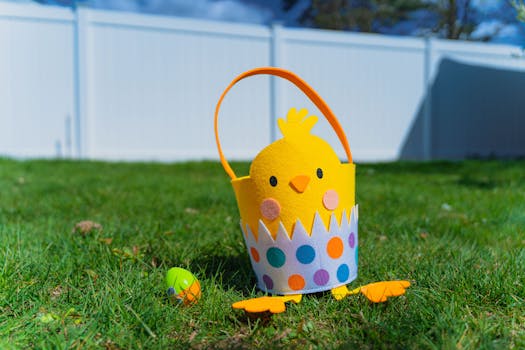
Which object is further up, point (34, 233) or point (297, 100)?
point (297, 100)

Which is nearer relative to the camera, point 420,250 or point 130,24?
point 420,250

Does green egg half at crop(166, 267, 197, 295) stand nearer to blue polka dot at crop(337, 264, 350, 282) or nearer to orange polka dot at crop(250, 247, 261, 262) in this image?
orange polka dot at crop(250, 247, 261, 262)

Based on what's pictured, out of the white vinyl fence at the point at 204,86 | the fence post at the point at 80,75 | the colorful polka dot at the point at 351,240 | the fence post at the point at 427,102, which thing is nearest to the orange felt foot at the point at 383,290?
the colorful polka dot at the point at 351,240

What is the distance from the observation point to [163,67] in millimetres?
7164

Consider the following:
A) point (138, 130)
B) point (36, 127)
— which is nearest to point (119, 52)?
point (138, 130)

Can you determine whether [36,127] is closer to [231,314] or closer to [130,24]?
[130,24]

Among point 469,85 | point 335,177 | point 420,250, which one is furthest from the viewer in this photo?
point 469,85

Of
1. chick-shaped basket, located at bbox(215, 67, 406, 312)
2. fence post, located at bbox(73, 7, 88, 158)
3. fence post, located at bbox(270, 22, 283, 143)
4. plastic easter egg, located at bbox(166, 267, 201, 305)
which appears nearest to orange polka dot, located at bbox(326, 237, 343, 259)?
chick-shaped basket, located at bbox(215, 67, 406, 312)

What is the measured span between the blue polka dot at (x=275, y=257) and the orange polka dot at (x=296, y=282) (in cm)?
5

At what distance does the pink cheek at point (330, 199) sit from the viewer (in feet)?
4.20

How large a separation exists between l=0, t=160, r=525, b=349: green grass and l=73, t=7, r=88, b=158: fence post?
4272 millimetres

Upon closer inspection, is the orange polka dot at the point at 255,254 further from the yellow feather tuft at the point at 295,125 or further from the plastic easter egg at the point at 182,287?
the yellow feather tuft at the point at 295,125

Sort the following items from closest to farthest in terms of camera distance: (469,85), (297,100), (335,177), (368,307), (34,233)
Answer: (368,307) < (335,177) < (34,233) < (297,100) < (469,85)

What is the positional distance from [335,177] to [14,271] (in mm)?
1011
